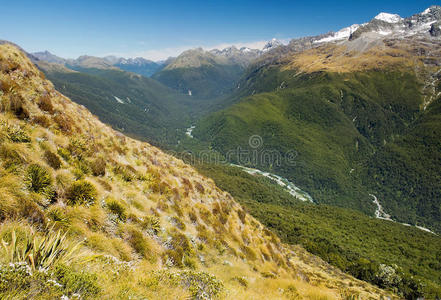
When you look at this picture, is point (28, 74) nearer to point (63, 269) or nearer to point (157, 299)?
point (63, 269)

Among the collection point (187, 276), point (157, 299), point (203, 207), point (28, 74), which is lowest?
point (203, 207)

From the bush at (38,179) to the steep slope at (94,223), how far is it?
1.7 inches

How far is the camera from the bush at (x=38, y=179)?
9914 millimetres

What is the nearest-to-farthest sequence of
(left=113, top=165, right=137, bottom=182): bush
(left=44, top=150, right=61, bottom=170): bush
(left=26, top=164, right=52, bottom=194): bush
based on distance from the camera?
(left=26, top=164, right=52, bottom=194): bush, (left=44, top=150, right=61, bottom=170): bush, (left=113, top=165, right=137, bottom=182): bush

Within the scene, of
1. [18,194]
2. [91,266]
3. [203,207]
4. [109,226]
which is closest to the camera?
[91,266]

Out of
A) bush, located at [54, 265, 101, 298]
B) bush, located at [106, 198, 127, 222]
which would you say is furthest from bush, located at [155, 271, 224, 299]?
bush, located at [106, 198, 127, 222]

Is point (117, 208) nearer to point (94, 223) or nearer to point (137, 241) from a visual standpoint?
point (94, 223)

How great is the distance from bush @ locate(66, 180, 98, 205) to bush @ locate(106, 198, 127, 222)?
939 millimetres

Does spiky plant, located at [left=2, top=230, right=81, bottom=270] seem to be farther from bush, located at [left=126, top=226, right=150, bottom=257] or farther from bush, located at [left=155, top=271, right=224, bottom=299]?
bush, located at [left=126, top=226, right=150, bottom=257]

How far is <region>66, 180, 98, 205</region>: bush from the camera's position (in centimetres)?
1127

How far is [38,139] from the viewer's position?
12961 mm

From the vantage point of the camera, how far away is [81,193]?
11734 millimetres

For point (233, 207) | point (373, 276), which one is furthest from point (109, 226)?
point (373, 276)

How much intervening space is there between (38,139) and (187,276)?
1216cm
